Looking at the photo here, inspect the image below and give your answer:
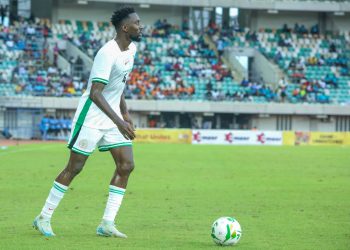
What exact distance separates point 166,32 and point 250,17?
25.9 ft

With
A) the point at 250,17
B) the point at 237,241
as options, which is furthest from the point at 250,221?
the point at 250,17

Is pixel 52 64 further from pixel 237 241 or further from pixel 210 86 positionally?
pixel 237 241

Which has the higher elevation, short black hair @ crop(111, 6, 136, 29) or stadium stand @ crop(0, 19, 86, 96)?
short black hair @ crop(111, 6, 136, 29)

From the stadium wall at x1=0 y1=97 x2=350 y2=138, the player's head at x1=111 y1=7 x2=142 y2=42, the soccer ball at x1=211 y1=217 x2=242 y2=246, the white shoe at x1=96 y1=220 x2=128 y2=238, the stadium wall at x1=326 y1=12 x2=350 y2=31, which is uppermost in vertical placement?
the stadium wall at x1=326 y1=12 x2=350 y2=31

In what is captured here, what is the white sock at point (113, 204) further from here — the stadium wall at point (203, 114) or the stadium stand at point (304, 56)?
the stadium stand at point (304, 56)

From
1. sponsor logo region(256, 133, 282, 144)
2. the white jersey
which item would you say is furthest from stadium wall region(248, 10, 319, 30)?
the white jersey

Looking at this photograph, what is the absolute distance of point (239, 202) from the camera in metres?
16.2

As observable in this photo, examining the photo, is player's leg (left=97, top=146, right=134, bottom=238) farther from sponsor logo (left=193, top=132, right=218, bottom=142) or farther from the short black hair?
sponsor logo (left=193, top=132, right=218, bottom=142)

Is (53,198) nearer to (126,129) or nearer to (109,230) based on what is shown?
(109,230)

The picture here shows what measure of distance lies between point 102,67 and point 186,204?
228 inches

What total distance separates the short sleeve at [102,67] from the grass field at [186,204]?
1.93 m

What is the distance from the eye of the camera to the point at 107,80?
10305mm

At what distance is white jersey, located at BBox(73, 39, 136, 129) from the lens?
10.3 metres

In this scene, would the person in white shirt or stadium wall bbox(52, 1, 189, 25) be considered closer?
the person in white shirt
